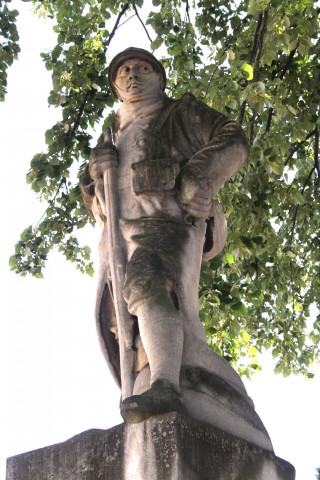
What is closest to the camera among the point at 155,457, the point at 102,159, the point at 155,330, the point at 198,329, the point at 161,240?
the point at 155,457

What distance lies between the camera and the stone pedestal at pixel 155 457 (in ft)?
11.7

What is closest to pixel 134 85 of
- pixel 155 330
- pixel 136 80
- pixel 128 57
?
pixel 136 80

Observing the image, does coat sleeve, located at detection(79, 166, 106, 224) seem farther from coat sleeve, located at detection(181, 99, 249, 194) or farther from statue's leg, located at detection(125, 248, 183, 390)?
statue's leg, located at detection(125, 248, 183, 390)

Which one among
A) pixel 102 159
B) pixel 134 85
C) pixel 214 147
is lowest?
pixel 214 147

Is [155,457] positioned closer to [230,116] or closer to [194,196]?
[194,196]

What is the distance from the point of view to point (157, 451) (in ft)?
11.9

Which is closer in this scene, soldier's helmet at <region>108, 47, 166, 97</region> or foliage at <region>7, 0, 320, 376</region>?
soldier's helmet at <region>108, 47, 166, 97</region>

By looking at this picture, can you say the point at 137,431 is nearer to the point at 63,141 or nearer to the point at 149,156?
the point at 149,156

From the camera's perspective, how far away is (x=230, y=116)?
8.70m

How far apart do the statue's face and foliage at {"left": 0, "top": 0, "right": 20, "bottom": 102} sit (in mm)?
3726

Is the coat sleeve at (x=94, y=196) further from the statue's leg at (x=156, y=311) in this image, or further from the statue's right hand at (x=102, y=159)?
the statue's leg at (x=156, y=311)

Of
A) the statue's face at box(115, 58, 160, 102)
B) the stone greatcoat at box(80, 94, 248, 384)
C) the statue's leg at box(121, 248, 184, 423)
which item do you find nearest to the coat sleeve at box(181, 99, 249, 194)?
the stone greatcoat at box(80, 94, 248, 384)

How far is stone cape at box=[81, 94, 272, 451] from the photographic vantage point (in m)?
4.07

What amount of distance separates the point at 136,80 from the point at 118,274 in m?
1.54
